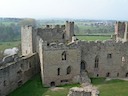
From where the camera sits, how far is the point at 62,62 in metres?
40.6

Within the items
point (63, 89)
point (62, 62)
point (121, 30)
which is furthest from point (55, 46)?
point (121, 30)

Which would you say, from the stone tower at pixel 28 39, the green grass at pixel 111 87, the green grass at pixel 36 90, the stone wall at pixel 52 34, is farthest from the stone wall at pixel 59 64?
the stone wall at pixel 52 34

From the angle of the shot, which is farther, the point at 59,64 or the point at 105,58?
the point at 105,58

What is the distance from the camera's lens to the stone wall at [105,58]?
43531 millimetres

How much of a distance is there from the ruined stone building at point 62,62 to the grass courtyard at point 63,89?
1092 millimetres

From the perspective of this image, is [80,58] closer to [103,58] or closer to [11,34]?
[103,58]

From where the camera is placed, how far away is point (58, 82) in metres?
40.7

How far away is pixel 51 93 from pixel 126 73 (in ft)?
46.9

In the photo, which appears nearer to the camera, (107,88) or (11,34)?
(107,88)

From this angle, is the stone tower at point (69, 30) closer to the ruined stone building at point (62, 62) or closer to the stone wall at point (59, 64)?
the ruined stone building at point (62, 62)

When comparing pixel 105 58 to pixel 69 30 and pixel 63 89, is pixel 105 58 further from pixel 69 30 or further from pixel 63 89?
pixel 69 30

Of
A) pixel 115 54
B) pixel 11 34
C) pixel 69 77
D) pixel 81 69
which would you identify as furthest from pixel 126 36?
pixel 11 34

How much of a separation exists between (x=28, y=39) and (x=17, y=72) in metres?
11.0

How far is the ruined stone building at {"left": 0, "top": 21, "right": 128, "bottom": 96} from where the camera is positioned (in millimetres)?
39406
